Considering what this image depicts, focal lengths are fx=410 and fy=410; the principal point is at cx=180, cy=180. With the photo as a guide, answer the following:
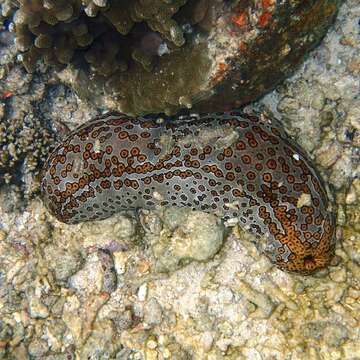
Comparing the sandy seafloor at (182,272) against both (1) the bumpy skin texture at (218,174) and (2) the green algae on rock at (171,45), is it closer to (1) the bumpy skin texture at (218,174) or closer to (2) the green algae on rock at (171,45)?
(1) the bumpy skin texture at (218,174)

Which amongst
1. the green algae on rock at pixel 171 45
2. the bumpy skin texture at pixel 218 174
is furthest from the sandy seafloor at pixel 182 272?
the green algae on rock at pixel 171 45

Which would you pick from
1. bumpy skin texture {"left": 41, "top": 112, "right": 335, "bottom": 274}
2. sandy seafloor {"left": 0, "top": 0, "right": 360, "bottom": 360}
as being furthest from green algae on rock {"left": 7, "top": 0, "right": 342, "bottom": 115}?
sandy seafloor {"left": 0, "top": 0, "right": 360, "bottom": 360}

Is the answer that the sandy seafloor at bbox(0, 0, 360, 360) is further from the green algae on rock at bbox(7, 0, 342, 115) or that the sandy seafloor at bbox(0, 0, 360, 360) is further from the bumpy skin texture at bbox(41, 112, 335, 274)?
the green algae on rock at bbox(7, 0, 342, 115)

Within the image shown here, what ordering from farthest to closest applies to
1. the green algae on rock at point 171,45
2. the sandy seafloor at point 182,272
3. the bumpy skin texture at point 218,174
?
the sandy seafloor at point 182,272
the bumpy skin texture at point 218,174
the green algae on rock at point 171,45

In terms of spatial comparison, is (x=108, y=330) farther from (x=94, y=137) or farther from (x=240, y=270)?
(x=94, y=137)

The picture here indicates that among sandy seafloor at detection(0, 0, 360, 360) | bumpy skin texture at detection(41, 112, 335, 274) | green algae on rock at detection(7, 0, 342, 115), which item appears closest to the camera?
green algae on rock at detection(7, 0, 342, 115)

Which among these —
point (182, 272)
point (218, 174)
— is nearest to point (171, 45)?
point (218, 174)
